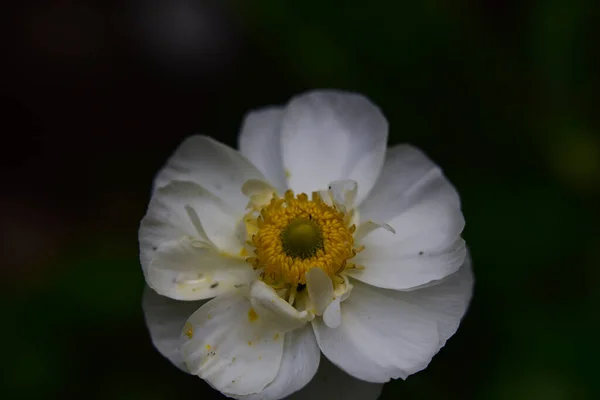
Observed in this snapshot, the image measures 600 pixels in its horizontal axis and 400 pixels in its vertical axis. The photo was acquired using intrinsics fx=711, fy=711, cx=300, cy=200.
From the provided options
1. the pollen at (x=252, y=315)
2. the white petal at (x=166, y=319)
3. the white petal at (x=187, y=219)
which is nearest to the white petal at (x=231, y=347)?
the pollen at (x=252, y=315)

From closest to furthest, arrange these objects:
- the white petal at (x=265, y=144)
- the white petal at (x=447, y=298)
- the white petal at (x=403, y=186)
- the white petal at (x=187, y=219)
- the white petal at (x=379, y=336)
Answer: the white petal at (x=379, y=336)
the white petal at (x=447, y=298)
the white petal at (x=187, y=219)
the white petal at (x=403, y=186)
the white petal at (x=265, y=144)

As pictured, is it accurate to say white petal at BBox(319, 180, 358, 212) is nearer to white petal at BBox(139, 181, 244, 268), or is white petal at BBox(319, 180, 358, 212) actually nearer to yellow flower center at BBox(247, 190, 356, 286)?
yellow flower center at BBox(247, 190, 356, 286)

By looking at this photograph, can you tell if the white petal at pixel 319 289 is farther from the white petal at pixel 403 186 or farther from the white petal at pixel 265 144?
the white petal at pixel 265 144

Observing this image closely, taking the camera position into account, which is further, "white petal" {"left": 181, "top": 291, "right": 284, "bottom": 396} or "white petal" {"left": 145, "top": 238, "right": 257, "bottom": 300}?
"white petal" {"left": 145, "top": 238, "right": 257, "bottom": 300}

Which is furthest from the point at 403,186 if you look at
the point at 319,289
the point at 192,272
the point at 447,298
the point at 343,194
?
the point at 192,272

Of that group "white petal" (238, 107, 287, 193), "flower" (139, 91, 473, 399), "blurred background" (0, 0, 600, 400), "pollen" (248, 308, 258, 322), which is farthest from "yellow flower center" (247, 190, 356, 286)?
"blurred background" (0, 0, 600, 400)

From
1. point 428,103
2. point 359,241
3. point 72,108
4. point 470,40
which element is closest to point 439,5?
point 470,40
